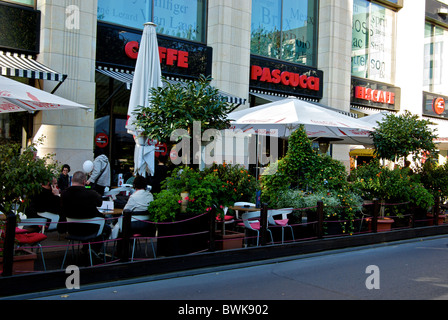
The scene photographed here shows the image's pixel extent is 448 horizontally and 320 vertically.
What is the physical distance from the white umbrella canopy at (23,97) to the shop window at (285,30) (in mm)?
9552

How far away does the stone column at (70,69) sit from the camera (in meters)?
11.5

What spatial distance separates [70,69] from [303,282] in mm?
8628

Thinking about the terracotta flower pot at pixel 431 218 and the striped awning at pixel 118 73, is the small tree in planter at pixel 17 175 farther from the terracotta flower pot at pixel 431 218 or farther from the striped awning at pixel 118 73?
the terracotta flower pot at pixel 431 218

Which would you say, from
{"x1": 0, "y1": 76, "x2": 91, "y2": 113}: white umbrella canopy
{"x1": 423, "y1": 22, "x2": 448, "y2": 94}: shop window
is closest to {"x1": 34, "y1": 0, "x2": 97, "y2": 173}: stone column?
{"x1": 0, "y1": 76, "x2": 91, "y2": 113}: white umbrella canopy

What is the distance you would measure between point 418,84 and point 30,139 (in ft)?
62.5

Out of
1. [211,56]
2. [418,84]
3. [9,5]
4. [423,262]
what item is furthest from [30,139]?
[418,84]

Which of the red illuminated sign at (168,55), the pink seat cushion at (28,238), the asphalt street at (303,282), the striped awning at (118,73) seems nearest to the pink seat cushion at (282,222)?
the asphalt street at (303,282)

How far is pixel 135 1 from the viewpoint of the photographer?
1386 cm

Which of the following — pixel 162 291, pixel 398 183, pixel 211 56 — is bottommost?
pixel 162 291

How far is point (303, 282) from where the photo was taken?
21.1 ft

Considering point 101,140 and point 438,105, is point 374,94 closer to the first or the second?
point 438,105

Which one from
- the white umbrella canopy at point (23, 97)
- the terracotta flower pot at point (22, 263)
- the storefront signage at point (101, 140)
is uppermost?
the white umbrella canopy at point (23, 97)

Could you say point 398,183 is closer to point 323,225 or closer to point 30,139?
point 323,225

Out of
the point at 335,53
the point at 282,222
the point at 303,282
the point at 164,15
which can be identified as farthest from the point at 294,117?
the point at 335,53
